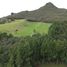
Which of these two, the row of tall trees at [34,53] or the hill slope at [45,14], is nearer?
the row of tall trees at [34,53]

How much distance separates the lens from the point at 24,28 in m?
74.4

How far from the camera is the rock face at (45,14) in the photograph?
8576 cm

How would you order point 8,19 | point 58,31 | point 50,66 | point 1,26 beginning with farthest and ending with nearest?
1. point 8,19
2. point 1,26
3. point 58,31
4. point 50,66

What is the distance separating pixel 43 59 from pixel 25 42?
3.89m

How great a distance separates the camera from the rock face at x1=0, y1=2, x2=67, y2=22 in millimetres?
85762

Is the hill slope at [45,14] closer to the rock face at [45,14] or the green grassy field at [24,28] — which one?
the rock face at [45,14]

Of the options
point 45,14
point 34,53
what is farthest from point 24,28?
point 34,53

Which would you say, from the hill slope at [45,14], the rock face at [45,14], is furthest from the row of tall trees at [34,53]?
the hill slope at [45,14]

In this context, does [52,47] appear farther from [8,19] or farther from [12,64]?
[8,19]

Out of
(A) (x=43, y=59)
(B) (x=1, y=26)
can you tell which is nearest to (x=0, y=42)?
(A) (x=43, y=59)

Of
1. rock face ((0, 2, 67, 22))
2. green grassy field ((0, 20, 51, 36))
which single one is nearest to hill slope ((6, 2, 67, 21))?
rock face ((0, 2, 67, 22))

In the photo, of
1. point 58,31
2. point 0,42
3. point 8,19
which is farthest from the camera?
point 8,19

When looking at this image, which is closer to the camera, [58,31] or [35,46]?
[35,46]

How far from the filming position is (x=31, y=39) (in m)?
55.7
